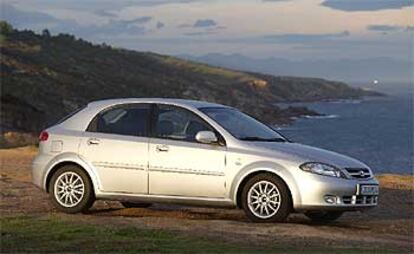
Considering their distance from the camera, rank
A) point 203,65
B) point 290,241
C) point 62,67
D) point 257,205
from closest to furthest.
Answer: point 290,241 → point 257,205 → point 62,67 → point 203,65

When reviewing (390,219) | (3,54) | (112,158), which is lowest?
(390,219)

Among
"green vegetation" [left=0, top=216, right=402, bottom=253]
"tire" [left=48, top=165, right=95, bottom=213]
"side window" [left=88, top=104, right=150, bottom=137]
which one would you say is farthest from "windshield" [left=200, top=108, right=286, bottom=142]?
"green vegetation" [left=0, top=216, right=402, bottom=253]

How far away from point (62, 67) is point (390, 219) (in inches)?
3888

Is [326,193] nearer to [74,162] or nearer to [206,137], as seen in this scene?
[206,137]

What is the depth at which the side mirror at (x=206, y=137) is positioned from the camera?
11.8m

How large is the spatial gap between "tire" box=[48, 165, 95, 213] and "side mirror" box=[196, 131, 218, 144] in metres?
1.62

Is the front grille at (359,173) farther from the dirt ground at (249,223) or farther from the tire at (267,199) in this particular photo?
the tire at (267,199)

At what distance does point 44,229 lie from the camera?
1071 cm

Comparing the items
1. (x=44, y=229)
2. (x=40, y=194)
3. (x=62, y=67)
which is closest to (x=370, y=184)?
(x=44, y=229)

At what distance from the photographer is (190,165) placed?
11844 millimetres

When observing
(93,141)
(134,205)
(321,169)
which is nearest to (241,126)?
(321,169)

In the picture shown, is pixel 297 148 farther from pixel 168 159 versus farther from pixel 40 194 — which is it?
pixel 40 194

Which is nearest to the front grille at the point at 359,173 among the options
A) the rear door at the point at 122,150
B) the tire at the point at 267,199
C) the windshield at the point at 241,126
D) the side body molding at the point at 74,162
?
the tire at the point at 267,199

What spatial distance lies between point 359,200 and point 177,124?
8.11ft
